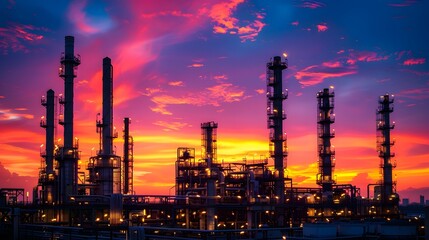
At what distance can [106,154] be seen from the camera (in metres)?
59.5

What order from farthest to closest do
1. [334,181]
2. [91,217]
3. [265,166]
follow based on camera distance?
[334,181], [265,166], [91,217]

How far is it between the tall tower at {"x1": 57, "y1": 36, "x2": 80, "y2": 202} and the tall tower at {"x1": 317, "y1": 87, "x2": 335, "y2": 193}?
35.5 metres

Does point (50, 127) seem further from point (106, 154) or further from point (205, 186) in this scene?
point (205, 186)

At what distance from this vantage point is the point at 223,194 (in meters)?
61.4

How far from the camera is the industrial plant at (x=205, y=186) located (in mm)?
56000

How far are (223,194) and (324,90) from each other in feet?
81.7

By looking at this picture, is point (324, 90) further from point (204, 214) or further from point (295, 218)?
point (204, 214)

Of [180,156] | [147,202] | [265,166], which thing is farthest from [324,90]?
[147,202]

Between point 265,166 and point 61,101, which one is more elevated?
point 61,101

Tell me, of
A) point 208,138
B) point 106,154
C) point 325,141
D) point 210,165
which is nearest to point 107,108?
point 106,154

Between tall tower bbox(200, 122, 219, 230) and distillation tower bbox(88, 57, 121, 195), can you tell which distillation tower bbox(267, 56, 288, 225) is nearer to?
tall tower bbox(200, 122, 219, 230)

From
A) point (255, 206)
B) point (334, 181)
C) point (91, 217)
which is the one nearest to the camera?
point (91, 217)

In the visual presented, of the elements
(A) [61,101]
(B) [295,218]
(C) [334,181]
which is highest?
(A) [61,101]

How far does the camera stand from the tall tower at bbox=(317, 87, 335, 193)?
249ft
